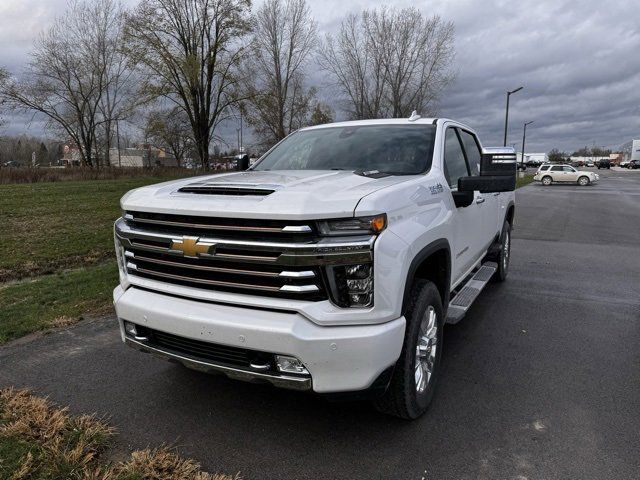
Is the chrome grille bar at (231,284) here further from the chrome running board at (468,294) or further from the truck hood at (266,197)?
the chrome running board at (468,294)

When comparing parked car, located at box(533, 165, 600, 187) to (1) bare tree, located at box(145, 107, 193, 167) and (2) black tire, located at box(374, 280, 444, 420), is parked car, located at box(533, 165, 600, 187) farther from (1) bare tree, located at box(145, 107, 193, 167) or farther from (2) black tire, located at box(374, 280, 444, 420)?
(2) black tire, located at box(374, 280, 444, 420)

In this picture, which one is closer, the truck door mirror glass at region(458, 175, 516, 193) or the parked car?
the truck door mirror glass at region(458, 175, 516, 193)

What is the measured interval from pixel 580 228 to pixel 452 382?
10365mm

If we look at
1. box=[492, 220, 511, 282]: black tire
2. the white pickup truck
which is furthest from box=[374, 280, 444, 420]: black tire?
box=[492, 220, 511, 282]: black tire

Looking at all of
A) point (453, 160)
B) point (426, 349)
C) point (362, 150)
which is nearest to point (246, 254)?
point (426, 349)

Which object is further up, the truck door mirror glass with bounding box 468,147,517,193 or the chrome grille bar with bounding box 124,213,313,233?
the truck door mirror glass with bounding box 468,147,517,193

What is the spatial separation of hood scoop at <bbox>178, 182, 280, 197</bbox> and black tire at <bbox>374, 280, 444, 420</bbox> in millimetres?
1047

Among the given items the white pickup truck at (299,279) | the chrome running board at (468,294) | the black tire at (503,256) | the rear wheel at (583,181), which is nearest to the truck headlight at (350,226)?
the white pickup truck at (299,279)

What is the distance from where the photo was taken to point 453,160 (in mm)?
4148

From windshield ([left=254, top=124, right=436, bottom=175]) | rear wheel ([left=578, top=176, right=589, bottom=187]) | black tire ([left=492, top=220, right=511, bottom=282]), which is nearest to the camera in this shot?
windshield ([left=254, top=124, right=436, bottom=175])

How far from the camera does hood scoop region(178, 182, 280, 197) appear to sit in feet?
8.55

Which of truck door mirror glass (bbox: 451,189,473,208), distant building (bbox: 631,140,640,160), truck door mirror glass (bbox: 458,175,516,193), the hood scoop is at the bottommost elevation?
distant building (bbox: 631,140,640,160)

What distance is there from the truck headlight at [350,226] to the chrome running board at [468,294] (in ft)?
4.92

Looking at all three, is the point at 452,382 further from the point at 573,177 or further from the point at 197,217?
the point at 573,177
